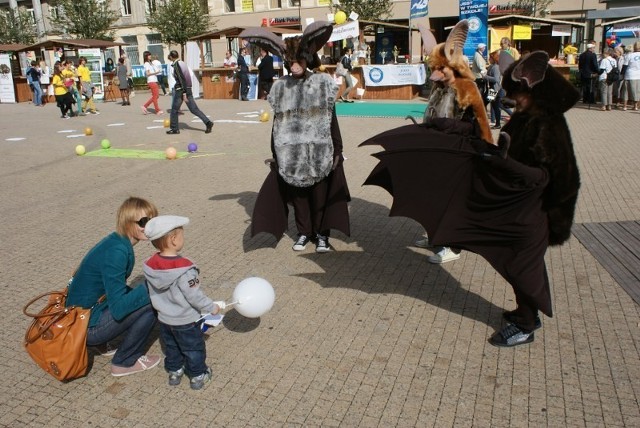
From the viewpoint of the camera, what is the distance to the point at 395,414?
3254 millimetres

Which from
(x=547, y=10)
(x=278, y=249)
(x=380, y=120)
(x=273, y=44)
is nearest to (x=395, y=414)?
(x=278, y=249)

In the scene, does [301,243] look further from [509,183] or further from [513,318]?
[509,183]

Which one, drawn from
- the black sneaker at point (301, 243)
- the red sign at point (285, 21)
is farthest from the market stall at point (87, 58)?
the black sneaker at point (301, 243)

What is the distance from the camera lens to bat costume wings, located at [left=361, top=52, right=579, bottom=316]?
137 inches

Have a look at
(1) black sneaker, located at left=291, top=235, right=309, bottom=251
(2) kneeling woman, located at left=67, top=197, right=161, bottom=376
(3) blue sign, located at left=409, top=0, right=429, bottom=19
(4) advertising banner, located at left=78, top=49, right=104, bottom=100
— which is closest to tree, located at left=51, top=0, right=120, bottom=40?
(4) advertising banner, located at left=78, top=49, right=104, bottom=100

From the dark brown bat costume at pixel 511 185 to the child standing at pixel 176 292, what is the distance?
1546mm

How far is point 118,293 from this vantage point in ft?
11.6

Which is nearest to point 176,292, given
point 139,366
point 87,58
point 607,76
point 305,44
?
point 139,366

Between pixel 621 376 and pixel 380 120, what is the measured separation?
12.2 meters

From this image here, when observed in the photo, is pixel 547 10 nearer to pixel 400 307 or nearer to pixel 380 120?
pixel 380 120

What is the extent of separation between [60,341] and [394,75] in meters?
18.2

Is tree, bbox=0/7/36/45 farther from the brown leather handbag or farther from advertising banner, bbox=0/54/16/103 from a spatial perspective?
the brown leather handbag

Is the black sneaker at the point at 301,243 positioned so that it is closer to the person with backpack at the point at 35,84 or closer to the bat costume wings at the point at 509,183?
the bat costume wings at the point at 509,183

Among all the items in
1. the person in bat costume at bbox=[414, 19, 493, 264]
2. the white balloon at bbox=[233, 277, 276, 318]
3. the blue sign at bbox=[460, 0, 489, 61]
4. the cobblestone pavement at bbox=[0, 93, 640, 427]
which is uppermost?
the blue sign at bbox=[460, 0, 489, 61]
